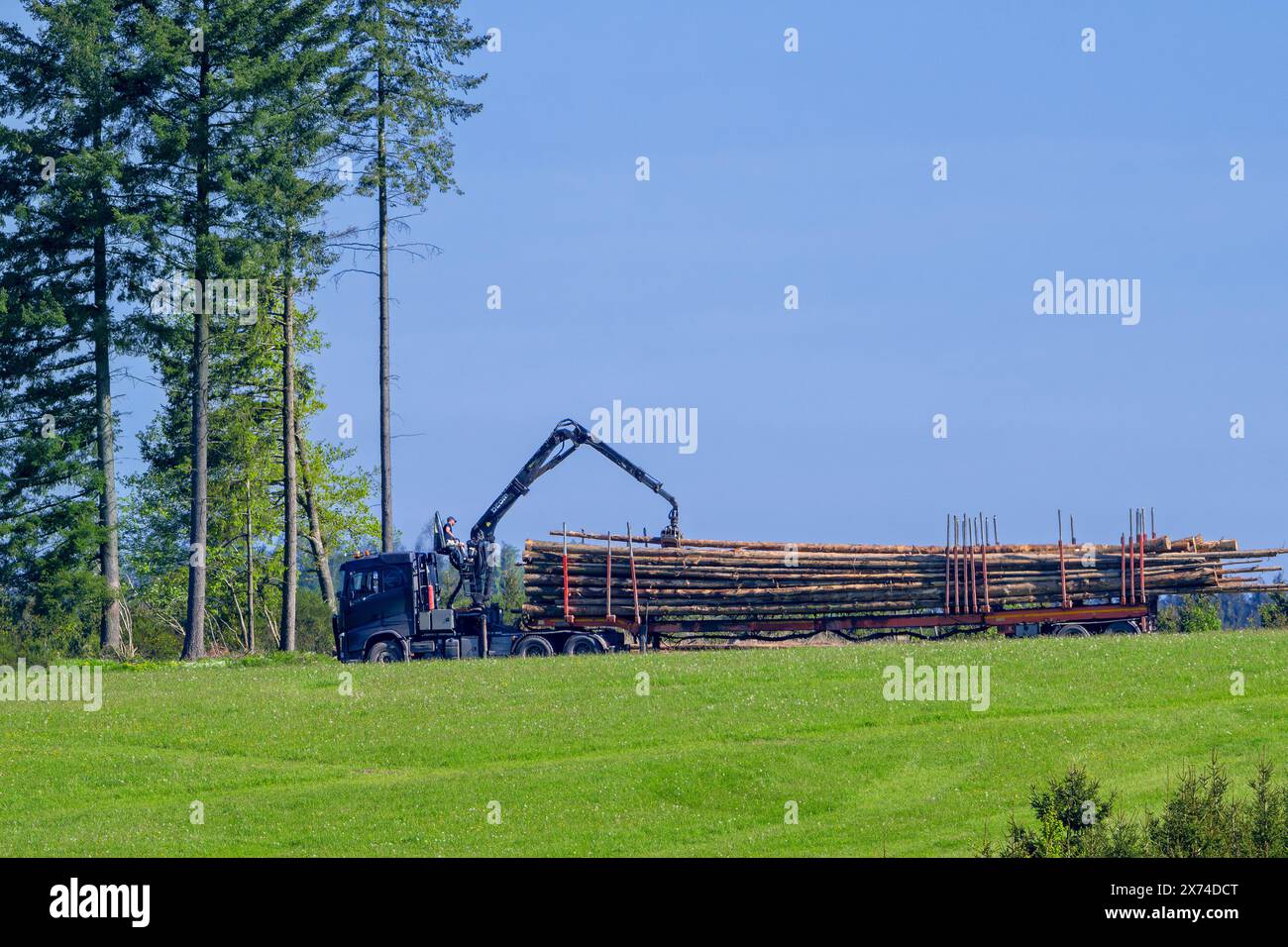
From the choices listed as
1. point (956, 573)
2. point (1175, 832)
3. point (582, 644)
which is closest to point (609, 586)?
point (582, 644)

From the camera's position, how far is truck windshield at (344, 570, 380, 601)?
3812cm

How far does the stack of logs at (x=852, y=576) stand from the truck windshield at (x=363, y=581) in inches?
146

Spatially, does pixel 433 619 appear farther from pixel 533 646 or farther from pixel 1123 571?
pixel 1123 571

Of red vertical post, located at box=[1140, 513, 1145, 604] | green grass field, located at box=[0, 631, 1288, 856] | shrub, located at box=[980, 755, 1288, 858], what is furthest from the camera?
red vertical post, located at box=[1140, 513, 1145, 604]

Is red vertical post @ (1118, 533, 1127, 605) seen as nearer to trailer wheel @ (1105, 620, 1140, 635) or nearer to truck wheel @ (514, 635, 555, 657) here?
trailer wheel @ (1105, 620, 1140, 635)

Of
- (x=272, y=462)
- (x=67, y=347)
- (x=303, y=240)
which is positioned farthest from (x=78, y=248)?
(x=272, y=462)

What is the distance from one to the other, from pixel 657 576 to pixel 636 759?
15.6m

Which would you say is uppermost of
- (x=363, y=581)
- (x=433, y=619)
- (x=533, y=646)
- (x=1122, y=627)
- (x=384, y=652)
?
(x=363, y=581)

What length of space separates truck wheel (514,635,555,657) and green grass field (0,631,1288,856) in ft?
21.5

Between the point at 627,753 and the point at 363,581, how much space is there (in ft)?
52.5

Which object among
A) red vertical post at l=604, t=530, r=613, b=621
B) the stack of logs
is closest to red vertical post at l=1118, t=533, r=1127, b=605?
the stack of logs

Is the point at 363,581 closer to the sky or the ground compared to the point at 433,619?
closer to the sky

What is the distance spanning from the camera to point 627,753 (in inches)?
935
